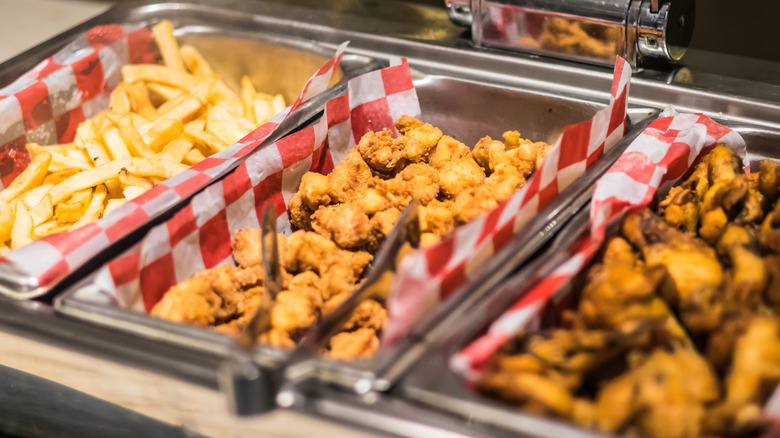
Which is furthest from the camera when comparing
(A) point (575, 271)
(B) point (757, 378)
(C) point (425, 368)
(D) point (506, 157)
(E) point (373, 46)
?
(E) point (373, 46)

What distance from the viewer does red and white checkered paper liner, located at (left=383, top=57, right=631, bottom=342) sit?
1.31 m

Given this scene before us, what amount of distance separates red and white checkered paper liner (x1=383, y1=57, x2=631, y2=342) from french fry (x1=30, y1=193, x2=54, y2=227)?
1.15 meters

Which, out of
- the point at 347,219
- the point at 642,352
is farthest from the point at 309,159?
the point at 642,352

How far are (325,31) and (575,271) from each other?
158 centimetres

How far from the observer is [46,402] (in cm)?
171

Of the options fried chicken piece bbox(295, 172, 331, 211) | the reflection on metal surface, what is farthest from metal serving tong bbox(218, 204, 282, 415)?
the reflection on metal surface

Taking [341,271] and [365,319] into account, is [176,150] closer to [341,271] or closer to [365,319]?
[341,271]

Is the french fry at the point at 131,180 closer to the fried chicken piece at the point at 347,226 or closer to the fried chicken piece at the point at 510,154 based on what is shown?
the fried chicken piece at the point at 347,226

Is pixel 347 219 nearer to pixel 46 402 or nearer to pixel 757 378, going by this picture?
pixel 46 402

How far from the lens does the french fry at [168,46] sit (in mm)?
2684

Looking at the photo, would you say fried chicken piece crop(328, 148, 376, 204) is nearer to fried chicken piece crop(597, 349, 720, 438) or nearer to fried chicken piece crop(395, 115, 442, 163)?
fried chicken piece crop(395, 115, 442, 163)

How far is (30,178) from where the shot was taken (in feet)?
7.02

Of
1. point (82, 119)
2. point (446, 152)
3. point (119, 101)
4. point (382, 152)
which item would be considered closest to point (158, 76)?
point (119, 101)

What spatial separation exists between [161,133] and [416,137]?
2.66ft
